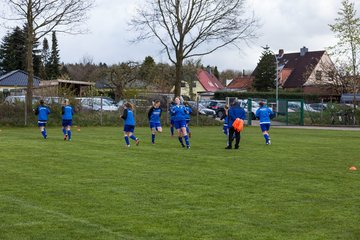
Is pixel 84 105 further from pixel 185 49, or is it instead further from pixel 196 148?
pixel 196 148

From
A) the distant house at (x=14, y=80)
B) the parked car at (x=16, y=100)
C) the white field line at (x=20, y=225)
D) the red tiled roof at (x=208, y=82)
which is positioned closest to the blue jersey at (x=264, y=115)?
the white field line at (x=20, y=225)

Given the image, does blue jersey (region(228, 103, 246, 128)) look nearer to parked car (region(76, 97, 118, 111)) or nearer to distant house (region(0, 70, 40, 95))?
parked car (region(76, 97, 118, 111))

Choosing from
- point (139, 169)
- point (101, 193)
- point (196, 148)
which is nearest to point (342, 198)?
point (101, 193)

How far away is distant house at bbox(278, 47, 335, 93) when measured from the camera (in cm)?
7888

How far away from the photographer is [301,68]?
3332 inches

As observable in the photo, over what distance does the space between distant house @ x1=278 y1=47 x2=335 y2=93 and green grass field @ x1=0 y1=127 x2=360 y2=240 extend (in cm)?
6130

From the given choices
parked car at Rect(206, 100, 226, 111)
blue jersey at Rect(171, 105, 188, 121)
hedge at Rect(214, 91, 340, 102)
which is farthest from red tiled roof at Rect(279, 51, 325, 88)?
blue jersey at Rect(171, 105, 188, 121)

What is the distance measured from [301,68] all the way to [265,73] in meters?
8.45

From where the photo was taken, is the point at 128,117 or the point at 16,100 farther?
the point at 16,100

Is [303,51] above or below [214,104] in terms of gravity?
above

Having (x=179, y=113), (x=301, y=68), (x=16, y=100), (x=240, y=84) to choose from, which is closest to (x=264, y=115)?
(x=179, y=113)

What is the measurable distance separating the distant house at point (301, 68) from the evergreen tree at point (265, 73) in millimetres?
4550

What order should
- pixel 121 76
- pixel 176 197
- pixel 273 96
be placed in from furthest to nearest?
pixel 273 96, pixel 121 76, pixel 176 197

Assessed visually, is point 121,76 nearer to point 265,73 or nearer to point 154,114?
point 265,73
